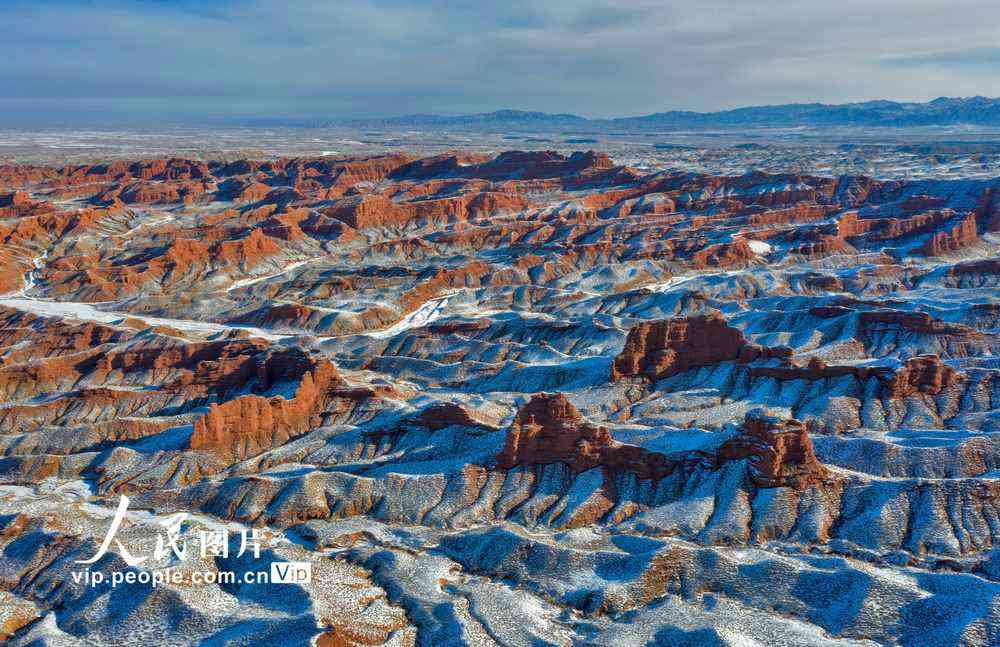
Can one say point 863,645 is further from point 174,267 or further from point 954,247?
point 174,267

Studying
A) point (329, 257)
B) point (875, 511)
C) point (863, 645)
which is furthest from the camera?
point (329, 257)

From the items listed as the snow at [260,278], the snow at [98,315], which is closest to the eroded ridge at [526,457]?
the snow at [98,315]

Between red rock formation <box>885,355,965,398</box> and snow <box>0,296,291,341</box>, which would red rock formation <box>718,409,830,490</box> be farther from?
snow <box>0,296,291,341</box>

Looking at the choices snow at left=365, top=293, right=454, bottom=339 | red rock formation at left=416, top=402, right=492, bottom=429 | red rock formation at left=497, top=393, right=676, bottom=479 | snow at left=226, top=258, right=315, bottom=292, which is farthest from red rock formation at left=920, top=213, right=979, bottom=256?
snow at left=226, top=258, right=315, bottom=292

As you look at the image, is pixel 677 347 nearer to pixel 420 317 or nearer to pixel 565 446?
pixel 565 446

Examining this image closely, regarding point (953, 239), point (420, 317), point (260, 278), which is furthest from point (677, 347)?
point (260, 278)

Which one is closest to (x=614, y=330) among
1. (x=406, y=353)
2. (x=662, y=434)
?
(x=406, y=353)
